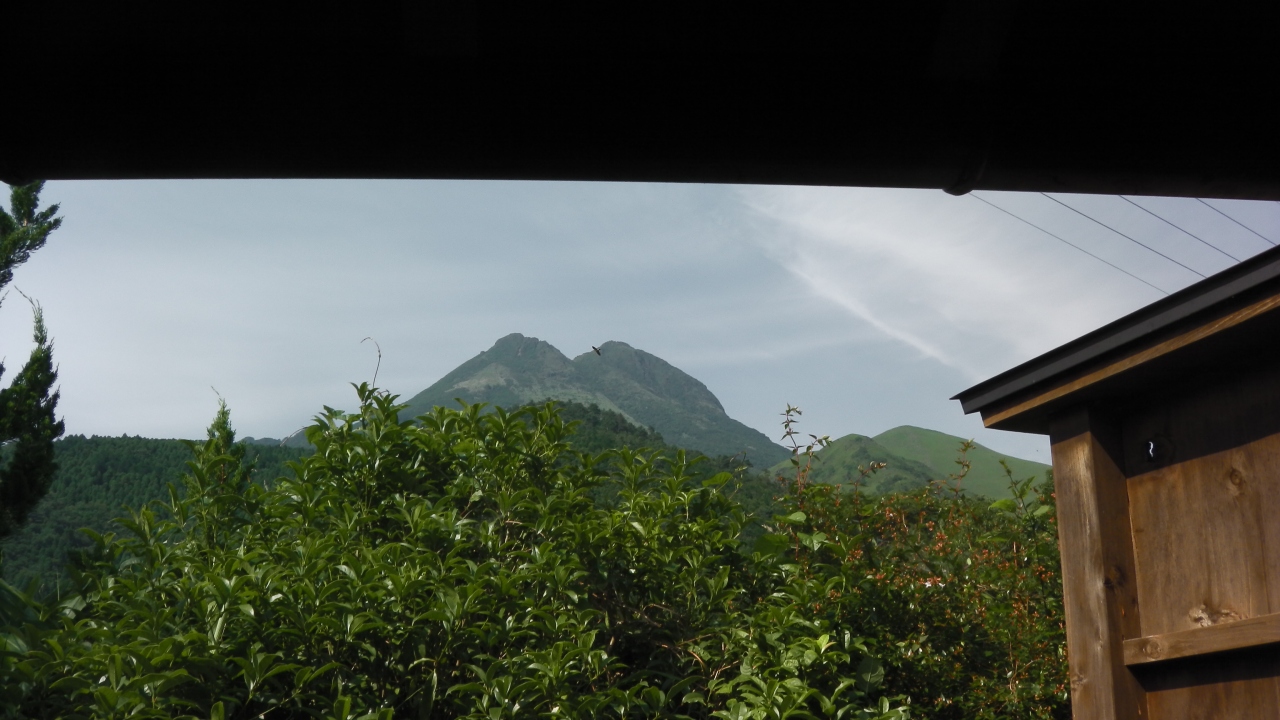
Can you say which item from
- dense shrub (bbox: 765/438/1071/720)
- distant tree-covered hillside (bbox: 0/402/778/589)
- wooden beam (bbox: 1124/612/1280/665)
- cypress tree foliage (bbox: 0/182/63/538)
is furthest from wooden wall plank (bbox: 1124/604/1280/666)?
cypress tree foliage (bbox: 0/182/63/538)

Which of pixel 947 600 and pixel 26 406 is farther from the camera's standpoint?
pixel 26 406

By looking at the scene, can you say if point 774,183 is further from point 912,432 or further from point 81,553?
point 912,432

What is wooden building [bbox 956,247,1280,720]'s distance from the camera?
2387mm

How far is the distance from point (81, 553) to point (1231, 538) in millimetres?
3916

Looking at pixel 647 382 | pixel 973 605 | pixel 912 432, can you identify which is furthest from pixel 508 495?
pixel 647 382

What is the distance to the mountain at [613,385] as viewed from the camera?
119875mm

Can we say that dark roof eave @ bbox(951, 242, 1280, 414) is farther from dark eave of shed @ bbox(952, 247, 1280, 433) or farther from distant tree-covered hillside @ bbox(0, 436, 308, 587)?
distant tree-covered hillside @ bbox(0, 436, 308, 587)

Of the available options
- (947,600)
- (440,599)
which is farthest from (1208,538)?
(440,599)

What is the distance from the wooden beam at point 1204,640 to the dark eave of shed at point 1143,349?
0.73 meters

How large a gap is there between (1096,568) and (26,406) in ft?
50.0

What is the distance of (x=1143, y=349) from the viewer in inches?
102

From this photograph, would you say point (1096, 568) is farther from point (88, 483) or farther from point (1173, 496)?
point (88, 483)

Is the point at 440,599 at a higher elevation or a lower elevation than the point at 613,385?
lower

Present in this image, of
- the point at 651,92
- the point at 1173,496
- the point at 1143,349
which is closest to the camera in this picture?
the point at 651,92
